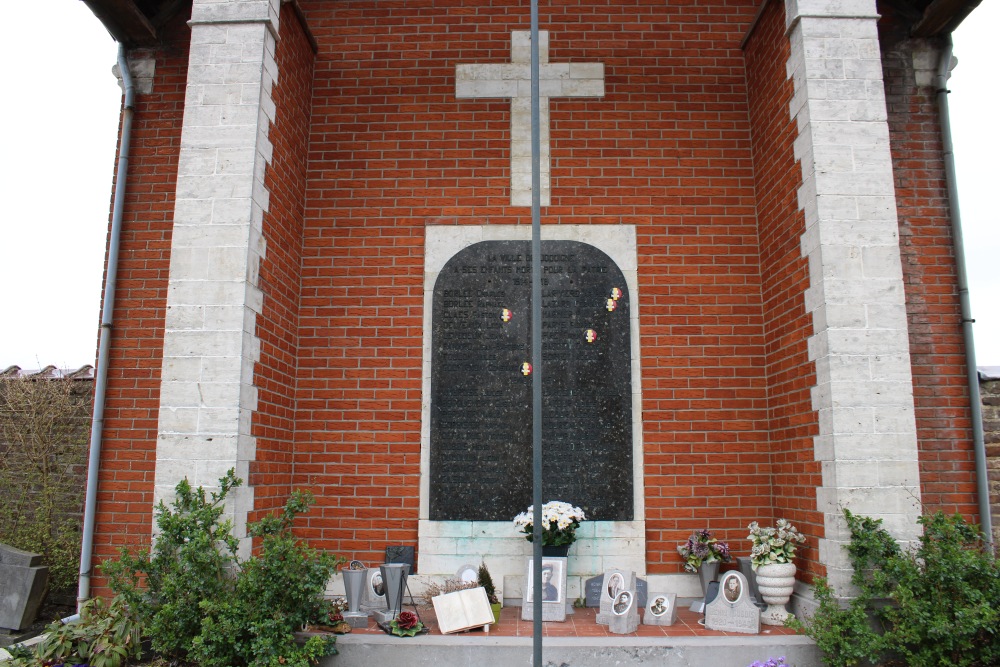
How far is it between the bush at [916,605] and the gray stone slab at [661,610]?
0.72 meters

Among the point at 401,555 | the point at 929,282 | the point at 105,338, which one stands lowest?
the point at 401,555

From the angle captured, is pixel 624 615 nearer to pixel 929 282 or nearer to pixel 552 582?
pixel 552 582

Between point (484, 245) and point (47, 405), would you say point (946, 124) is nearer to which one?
point (484, 245)

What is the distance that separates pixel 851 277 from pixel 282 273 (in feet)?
11.6

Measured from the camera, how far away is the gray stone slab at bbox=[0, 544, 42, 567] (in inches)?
190

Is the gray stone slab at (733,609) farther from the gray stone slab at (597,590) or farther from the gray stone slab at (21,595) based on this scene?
the gray stone slab at (21,595)

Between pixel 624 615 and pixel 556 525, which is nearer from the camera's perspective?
pixel 624 615

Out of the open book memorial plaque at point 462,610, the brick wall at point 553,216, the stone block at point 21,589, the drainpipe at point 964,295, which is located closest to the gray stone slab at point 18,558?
the stone block at point 21,589

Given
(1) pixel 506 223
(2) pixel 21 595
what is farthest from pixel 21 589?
(1) pixel 506 223

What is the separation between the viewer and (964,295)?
4793mm

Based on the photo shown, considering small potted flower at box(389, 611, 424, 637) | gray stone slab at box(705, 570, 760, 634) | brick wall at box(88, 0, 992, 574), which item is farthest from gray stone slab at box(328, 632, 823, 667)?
brick wall at box(88, 0, 992, 574)

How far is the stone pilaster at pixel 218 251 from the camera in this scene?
13.0 feet

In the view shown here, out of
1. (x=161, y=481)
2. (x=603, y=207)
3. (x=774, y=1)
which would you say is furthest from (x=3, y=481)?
(x=774, y=1)

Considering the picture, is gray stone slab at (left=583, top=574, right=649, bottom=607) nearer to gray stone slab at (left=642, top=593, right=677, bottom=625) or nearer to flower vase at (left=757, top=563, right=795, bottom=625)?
gray stone slab at (left=642, top=593, right=677, bottom=625)
